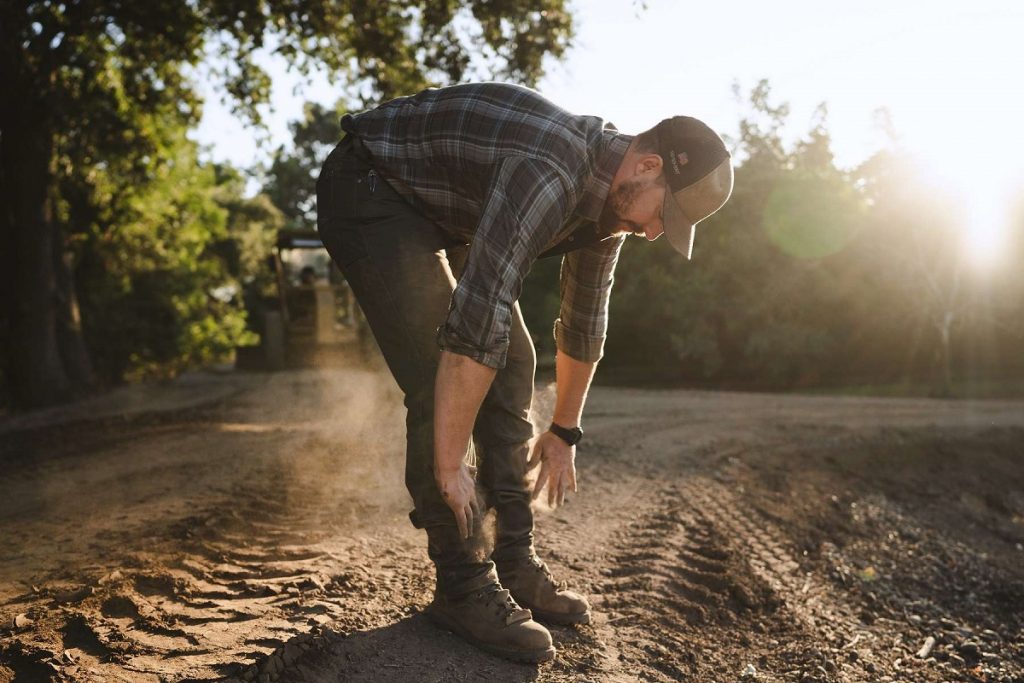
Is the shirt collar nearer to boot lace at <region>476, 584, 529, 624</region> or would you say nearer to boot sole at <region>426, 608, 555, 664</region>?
boot lace at <region>476, 584, 529, 624</region>

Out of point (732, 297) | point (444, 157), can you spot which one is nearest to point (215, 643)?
point (444, 157)

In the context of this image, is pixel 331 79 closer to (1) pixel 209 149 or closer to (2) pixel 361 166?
(2) pixel 361 166

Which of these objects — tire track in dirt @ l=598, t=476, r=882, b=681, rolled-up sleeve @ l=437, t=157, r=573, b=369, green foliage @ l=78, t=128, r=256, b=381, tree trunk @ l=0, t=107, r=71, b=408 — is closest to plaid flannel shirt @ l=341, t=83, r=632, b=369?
rolled-up sleeve @ l=437, t=157, r=573, b=369

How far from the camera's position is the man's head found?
267cm

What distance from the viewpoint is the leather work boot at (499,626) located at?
3.02 m

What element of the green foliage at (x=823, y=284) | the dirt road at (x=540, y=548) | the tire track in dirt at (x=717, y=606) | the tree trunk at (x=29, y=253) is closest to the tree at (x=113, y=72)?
the tree trunk at (x=29, y=253)

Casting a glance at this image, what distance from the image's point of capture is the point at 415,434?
114 inches

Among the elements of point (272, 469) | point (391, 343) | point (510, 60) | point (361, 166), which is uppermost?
point (510, 60)

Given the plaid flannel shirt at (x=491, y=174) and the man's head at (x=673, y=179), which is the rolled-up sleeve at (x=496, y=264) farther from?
the man's head at (x=673, y=179)

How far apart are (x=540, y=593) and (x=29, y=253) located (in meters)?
11.4

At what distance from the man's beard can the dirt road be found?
1336 millimetres

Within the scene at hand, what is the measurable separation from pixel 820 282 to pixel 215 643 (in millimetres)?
17873

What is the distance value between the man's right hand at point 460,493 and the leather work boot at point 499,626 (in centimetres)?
41

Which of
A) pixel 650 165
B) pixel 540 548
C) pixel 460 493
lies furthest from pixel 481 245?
pixel 540 548
